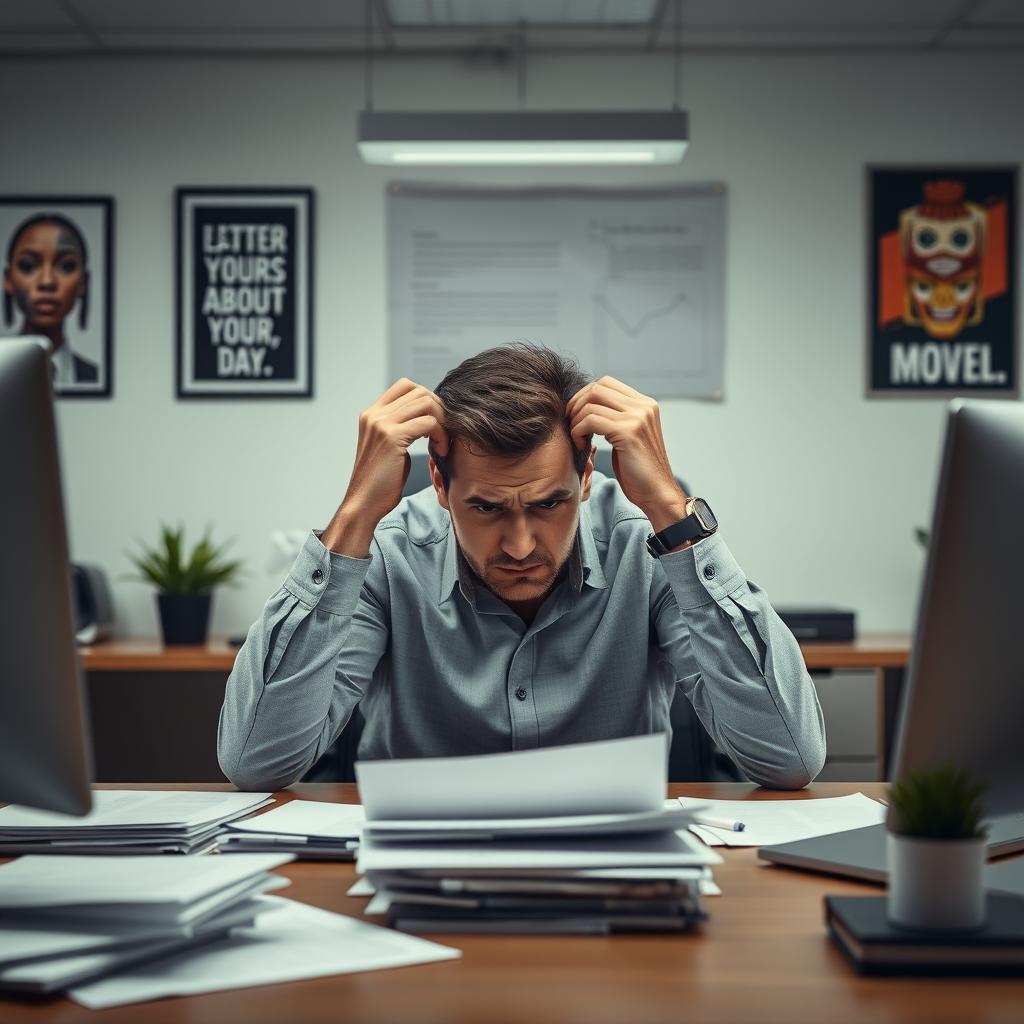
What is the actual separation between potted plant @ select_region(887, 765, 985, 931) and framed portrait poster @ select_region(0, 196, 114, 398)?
2901 mm

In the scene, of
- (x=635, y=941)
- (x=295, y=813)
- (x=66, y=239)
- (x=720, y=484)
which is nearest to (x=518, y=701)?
(x=295, y=813)

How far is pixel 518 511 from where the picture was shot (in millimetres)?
1445

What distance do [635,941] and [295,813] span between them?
487 mm

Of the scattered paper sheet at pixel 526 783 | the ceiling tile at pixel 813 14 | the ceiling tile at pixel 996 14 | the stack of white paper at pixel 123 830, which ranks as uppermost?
the ceiling tile at pixel 996 14

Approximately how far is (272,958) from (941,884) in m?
0.46

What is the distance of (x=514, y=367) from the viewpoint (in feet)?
5.02

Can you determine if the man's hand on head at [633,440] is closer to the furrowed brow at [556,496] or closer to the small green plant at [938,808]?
the furrowed brow at [556,496]

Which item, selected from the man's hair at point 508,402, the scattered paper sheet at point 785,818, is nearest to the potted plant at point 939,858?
the scattered paper sheet at point 785,818

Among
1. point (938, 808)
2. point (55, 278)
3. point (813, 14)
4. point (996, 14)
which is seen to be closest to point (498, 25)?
point (813, 14)

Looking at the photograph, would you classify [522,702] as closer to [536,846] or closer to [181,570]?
[536,846]

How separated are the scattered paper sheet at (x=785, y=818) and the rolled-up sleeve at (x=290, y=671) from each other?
0.46m

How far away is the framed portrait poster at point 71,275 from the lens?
10.5 ft

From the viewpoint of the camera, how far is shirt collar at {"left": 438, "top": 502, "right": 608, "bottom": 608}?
5.10 ft

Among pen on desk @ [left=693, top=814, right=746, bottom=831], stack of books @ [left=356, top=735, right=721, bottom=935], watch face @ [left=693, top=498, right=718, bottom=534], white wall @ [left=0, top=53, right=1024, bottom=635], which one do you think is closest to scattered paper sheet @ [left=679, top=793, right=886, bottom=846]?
pen on desk @ [left=693, top=814, right=746, bottom=831]
